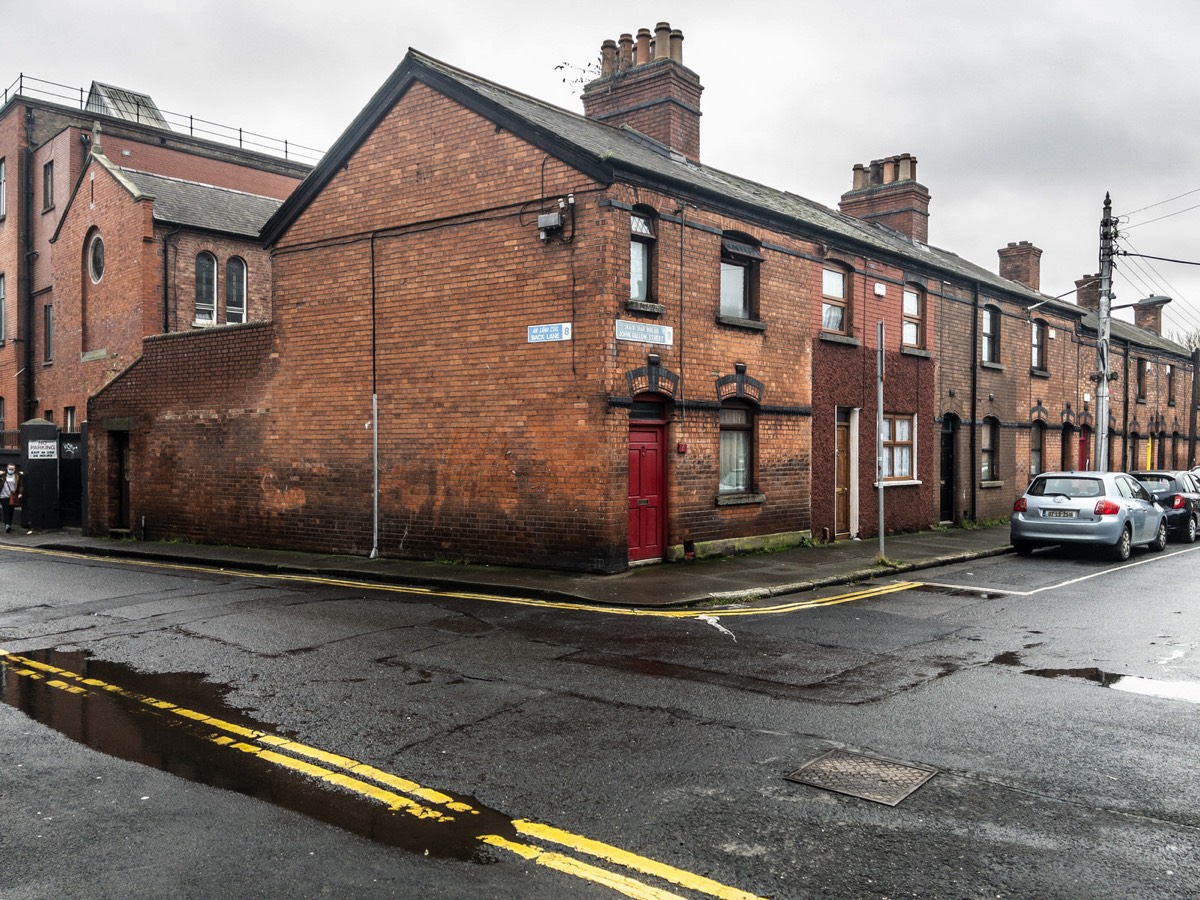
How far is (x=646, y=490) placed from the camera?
46.4 feet

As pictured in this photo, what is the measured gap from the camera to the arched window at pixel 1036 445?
26000mm

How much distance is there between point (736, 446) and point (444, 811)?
1196cm

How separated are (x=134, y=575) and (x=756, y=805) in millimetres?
12539

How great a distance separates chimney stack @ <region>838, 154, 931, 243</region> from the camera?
25.8 metres

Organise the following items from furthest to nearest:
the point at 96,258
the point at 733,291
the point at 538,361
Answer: the point at 96,258
the point at 733,291
the point at 538,361

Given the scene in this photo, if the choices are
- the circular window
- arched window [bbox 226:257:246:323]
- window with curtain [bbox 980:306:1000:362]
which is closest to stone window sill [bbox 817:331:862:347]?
window with curtain [bbox 980:306:1000:362]

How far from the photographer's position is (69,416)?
27.5 m

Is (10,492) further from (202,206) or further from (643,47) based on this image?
(643,47)

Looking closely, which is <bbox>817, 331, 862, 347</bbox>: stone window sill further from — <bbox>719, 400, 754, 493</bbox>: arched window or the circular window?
the circular window

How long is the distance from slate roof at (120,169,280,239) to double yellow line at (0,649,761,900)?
20331mm

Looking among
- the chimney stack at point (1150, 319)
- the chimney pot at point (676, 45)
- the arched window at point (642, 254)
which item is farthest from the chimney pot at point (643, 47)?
the chimney stack at point (1150, 319)

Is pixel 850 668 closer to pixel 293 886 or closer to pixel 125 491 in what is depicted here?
pixel 293 886

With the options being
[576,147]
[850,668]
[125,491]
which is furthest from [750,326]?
[125,491]

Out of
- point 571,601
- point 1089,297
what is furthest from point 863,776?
point 1089,297
